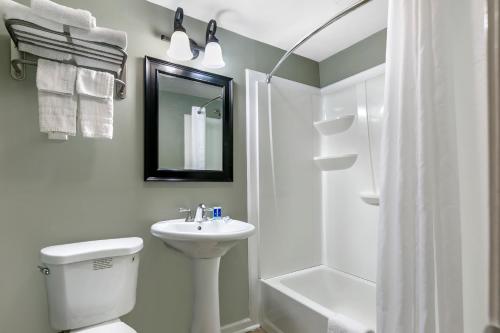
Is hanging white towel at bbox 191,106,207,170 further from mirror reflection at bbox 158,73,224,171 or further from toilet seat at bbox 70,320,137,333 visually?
toilet seat at bbox 70,320,137,333

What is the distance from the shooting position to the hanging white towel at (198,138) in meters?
1.86

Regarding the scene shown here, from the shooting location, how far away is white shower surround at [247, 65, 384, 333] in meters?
2.10

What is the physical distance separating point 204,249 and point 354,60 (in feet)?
6.56

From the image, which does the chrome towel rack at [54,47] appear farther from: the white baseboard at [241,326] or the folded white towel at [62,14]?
the white baseboard at [241,326]

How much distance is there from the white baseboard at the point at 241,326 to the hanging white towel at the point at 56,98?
1653mm

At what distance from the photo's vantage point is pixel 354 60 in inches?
90.4

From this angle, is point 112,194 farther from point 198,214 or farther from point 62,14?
point 62,14

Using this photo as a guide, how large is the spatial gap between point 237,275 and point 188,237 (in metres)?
0.84

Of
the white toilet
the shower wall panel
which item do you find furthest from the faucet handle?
the shower wall panel

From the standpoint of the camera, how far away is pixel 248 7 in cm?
180

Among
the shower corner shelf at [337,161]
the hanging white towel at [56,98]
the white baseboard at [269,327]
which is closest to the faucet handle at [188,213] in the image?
the hanging white towel at [56,98]
